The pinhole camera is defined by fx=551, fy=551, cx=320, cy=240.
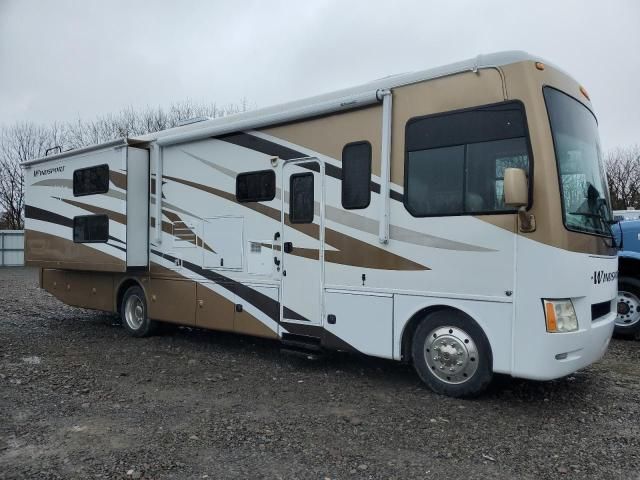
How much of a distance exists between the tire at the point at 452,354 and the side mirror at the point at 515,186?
1204 millimetres

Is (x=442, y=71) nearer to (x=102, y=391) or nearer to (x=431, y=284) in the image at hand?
(x=431, y=284)

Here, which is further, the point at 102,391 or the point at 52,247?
the point at 52,247

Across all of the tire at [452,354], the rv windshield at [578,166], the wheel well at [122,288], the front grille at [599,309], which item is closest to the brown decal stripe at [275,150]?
the tire at [452,354]

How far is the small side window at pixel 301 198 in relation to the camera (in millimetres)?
6235

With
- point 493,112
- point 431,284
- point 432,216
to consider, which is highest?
point 493,112

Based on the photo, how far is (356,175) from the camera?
5.81 metres

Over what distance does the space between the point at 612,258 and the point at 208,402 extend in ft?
13.8

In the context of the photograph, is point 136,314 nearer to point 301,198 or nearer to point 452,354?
point 301,198

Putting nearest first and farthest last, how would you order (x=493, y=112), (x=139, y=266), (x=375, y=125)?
(x=493, y=112)
(x=375, y=125)
(x=139, y=266)

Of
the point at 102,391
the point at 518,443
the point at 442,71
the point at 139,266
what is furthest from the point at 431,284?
the point at 139,266

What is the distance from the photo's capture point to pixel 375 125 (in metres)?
5.70

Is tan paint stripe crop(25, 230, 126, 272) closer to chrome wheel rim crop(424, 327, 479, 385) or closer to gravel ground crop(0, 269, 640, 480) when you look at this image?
gravel ground crop(0, 269, 640, 480)

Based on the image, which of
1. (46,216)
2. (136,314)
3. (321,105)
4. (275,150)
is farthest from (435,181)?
(46,216)

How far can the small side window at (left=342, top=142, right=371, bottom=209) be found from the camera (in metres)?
5.72
